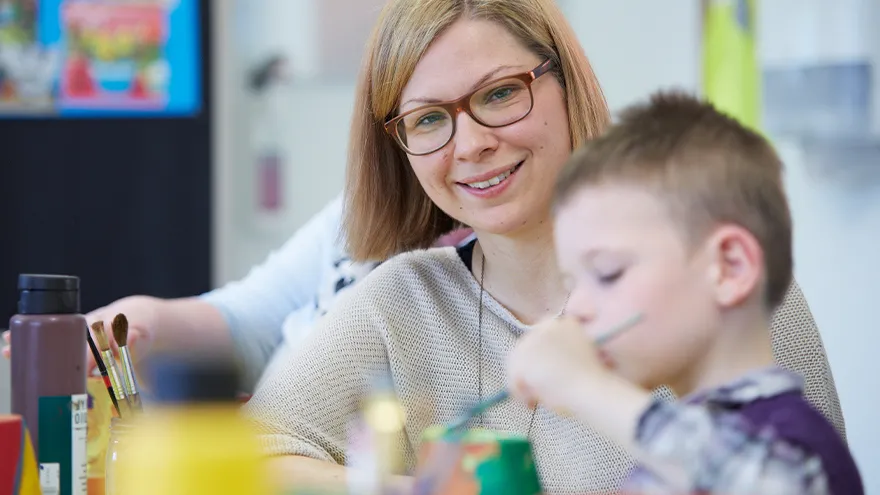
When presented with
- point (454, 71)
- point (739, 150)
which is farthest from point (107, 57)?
point (739, 150)

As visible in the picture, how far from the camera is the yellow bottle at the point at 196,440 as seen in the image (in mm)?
582

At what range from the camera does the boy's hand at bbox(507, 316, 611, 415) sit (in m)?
0.68

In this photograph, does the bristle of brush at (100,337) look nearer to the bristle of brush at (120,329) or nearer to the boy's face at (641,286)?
the bristle of brush at (120,329)

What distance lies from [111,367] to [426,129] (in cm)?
45

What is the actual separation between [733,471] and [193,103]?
9.59ft

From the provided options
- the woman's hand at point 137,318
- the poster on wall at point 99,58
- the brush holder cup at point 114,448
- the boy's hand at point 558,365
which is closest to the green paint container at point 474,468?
the boy's hand at point 558,365

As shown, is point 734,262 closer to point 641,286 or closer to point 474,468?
point 641,286

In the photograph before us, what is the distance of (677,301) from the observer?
0.71 m

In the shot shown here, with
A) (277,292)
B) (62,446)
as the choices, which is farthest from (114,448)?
(277,292)

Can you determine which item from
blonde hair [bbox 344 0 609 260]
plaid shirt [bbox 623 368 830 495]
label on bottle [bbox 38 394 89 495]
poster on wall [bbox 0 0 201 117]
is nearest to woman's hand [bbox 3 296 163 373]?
blonde hair [bbox 344 0 609 260]

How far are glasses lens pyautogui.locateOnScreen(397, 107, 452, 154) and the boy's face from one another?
483mm

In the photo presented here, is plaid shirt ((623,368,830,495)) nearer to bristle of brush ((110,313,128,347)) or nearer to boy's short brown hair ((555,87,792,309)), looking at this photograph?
boy's short brown hair ((555,87,792,309))

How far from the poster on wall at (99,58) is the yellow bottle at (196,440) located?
2.84 metres

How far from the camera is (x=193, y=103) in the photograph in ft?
10.9
